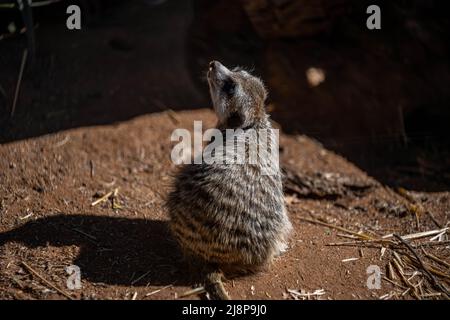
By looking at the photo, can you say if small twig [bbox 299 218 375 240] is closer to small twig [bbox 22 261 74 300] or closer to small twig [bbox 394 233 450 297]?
small twig [bbox 394 233 450 297]

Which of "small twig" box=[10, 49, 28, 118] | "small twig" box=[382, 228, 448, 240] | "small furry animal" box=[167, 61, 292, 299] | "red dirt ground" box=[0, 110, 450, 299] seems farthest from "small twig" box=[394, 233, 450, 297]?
"small twig" box=[10, 49, 28, 118]

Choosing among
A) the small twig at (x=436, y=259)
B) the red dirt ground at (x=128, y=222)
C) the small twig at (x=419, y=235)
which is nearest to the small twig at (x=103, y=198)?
the red dirt ground at (x=128, y=222)

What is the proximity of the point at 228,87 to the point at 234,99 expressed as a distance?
147mm

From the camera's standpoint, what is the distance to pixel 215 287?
385 centimetres

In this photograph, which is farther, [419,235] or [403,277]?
[419,235]

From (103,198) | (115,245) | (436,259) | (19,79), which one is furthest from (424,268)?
(19,79)

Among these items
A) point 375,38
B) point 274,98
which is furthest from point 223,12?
point 375,38

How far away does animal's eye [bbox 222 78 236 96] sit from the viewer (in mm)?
4492

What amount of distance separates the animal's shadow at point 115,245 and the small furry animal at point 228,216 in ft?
0.86

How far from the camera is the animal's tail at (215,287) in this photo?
378 cm

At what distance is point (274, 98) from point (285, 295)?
3.98 metres

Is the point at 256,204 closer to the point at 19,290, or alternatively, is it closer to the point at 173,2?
the point at 19,290

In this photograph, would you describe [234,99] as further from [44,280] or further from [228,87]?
[44,280]

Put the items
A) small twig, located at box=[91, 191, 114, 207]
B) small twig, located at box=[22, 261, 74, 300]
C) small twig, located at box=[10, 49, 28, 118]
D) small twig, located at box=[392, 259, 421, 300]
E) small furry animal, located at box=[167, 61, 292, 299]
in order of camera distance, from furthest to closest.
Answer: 1. small twig, located at box=[10, 49, 28, 118]
2. small twig, located at box=[91, 191, 114, 207]
3. small twig, located at box=[392, 259, 421, 300]
4. small furry animal, located at box=[167, 61, 292, 299]
5. small twig, located at box=[22, 261, 74, 300]
